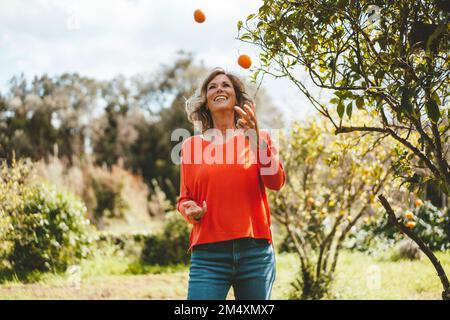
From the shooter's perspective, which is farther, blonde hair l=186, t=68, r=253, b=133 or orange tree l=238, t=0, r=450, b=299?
blonde hair l=186, t=68, r=253, b=133

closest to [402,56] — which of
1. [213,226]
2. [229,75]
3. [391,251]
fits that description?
[229,75]

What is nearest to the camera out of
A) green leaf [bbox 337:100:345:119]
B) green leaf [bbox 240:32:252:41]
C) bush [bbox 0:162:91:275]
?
green leaf [bbox 337:100:345:119]

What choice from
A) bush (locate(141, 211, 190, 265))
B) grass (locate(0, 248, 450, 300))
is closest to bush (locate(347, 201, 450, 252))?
grass (locate(0, 248, 450, 300))

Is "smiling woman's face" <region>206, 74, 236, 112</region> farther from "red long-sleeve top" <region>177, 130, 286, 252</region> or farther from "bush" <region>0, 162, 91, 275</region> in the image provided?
"bush" <region>0, 162, 91, 275</region>

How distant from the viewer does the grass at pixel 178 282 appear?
15.9ft

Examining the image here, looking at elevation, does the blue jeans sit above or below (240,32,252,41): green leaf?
below

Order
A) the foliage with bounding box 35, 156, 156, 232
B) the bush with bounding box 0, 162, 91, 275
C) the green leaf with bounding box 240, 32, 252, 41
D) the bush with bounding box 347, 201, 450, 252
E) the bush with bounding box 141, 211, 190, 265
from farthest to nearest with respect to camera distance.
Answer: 1. the foliage with bounding box 35, 156, 156, 232
2. the bush with bounding box 141, 211, 190, 265
3. the bush with bounding box 347, 201, 450, 252
4. the bush with bounding box 0, 162, 91, 275
5. the green leaf with bounding box 240, 32, 252, 41

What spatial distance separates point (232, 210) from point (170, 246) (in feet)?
18.9

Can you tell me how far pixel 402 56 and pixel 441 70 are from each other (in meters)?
0.21

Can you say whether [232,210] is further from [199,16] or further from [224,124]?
[199,16]

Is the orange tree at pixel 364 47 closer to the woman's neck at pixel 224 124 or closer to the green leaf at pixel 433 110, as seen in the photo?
the green leaf at pixel 433 110

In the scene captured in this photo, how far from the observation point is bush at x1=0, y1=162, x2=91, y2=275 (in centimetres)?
444

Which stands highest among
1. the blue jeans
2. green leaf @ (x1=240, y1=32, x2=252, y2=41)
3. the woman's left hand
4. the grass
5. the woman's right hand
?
green leaf @ (x1=240, y1=32, x2=252, y2=41)

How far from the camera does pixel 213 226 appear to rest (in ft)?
6.66
